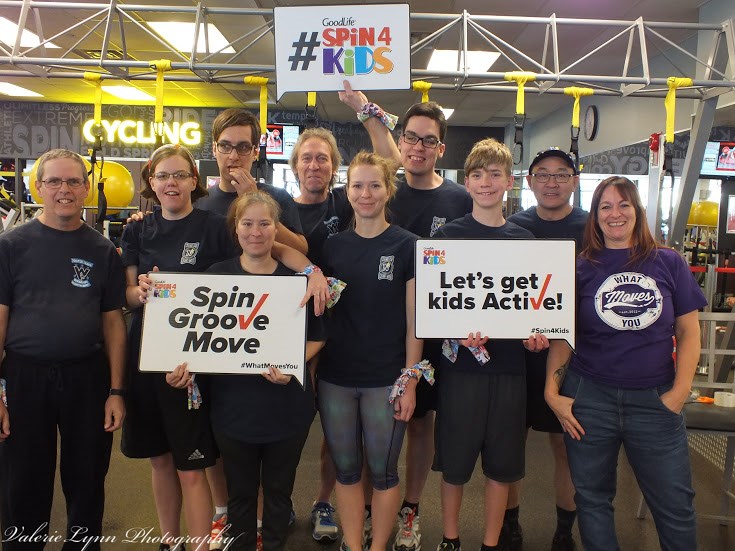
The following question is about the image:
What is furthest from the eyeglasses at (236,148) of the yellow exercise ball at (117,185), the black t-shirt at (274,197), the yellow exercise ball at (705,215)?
the yellow exercise ball at (705,215)

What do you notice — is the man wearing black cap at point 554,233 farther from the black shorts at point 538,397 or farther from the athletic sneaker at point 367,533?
the athletic sneaker at point 367,533

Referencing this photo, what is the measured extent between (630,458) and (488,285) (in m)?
0.82

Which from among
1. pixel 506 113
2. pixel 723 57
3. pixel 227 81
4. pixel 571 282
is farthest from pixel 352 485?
pixel 506 113

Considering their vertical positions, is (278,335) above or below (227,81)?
below

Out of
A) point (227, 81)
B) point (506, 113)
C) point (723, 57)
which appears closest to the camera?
point (227, 81)

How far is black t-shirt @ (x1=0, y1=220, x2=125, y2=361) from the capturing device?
2.04m

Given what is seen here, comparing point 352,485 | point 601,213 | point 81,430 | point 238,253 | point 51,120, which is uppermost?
point 51,120

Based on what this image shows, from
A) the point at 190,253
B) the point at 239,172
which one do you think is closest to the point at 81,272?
the point at 190,253

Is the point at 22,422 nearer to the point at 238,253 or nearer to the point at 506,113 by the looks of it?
→ the point at 238,253

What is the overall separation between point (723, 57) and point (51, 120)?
11130 mm

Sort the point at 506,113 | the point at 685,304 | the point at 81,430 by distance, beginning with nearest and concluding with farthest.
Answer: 1. the point at 685,304
2. the point at 81,430
3. the point at 506,113

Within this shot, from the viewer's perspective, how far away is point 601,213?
211 centimetres

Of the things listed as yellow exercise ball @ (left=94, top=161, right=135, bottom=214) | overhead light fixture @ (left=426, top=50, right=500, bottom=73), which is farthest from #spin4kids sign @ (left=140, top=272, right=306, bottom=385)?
overhead light fixture @ (left=426, top=50, right=500, bottom=73)

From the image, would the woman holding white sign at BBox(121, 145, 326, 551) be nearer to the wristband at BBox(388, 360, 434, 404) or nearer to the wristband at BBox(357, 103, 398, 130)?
the wristband at BBox(388, 360, 434, 404)
